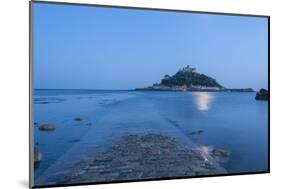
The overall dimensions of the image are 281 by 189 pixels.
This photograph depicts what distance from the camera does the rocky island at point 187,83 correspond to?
3230 mm

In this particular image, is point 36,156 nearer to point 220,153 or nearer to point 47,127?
point 47,127

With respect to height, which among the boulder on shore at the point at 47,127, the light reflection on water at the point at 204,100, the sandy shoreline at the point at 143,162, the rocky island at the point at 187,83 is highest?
the rocky island at the point at 187,83

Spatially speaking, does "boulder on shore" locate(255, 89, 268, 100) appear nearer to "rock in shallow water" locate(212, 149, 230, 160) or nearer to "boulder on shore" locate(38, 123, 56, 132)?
"rock in shallow water" locate(212, 149, 230, 160)

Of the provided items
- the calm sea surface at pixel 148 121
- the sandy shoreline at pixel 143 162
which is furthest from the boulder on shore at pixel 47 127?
the sandy shoreline at pixel 143 162

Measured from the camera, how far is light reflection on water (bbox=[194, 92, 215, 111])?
10.9ft

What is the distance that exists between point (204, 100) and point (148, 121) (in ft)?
1.93

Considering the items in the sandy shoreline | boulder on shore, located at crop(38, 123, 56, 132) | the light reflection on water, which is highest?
the light reflection on water

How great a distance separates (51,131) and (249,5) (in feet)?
7.36

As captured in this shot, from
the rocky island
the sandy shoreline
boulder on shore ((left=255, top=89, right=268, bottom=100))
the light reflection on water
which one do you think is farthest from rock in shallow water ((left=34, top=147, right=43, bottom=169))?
boulder on shore ((left=255, top=89, right=268, bottom=100))

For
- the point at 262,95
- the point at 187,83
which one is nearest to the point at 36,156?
the point at 187,83

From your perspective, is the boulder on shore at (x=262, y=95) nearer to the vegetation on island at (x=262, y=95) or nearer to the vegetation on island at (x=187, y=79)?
the vegetation on island at (x=262, y=95)

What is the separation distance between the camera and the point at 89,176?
3094 mm

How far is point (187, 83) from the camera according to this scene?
3307 millimetres

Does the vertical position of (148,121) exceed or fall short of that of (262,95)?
it falls short
